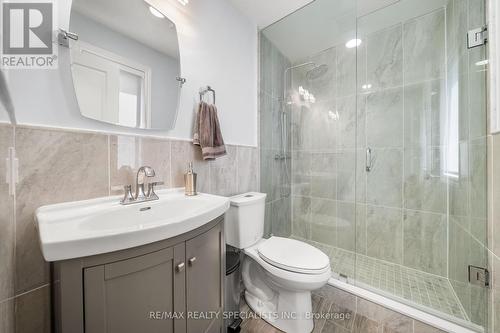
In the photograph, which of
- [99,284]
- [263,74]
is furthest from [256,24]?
[99,284]

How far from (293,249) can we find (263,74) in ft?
5.39

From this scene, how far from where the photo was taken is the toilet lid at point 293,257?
1.12m

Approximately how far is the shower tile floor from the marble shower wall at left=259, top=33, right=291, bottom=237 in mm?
585

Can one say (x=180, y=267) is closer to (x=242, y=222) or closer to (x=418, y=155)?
(x=242, y=222)

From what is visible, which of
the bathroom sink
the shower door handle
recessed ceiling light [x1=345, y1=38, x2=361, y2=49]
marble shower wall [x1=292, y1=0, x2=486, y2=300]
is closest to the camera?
the bathroom sink

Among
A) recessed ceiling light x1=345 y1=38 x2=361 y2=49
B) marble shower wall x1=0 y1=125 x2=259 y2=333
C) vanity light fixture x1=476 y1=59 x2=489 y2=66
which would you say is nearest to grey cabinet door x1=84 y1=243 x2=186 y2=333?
marble shower wall x1=0 y1=125 x2=259 y2=333

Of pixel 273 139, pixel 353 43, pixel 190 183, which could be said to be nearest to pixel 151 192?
pixel 190 183

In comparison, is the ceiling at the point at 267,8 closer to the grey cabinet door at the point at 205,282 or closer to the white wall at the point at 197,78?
the white wall at the point at 197,78

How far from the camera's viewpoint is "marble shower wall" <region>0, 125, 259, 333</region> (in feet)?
1.96

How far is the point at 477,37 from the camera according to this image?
39.8 inches

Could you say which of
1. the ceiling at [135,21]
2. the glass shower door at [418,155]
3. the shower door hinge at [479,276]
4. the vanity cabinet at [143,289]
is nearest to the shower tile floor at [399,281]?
the glass shower door at [418,155]

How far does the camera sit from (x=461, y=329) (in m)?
1.03

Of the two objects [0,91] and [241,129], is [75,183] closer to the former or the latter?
[0,91]

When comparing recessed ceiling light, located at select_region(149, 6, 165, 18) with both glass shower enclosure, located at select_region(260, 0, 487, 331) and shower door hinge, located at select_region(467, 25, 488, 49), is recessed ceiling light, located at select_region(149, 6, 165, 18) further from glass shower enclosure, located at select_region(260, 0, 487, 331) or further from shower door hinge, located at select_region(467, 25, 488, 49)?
shower door hinge, located at select_region(467, 25, 488, 49)
